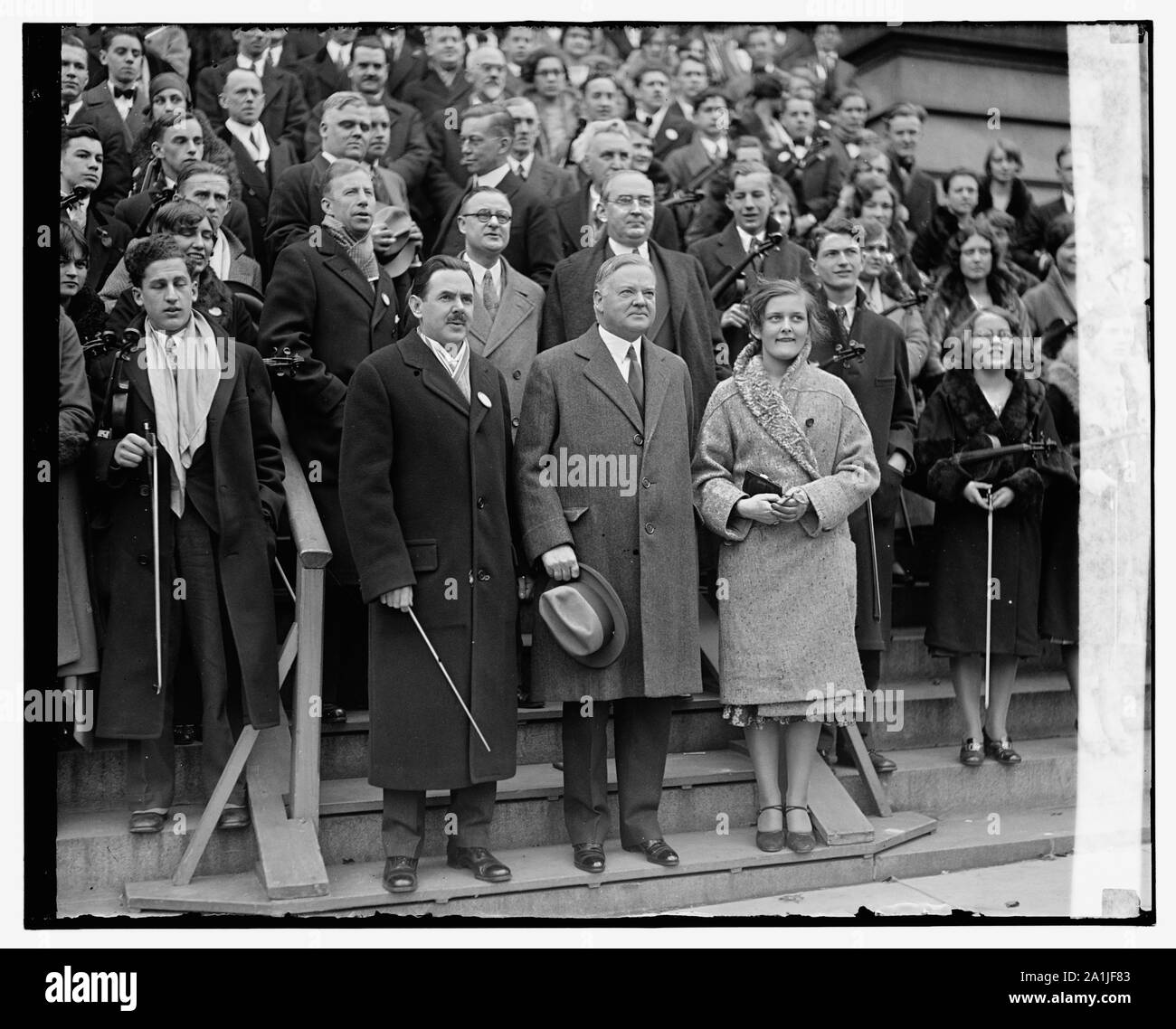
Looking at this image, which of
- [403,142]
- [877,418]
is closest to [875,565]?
[877,418]

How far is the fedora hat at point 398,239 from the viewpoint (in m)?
5.95

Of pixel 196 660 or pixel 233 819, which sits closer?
pixel 233 819

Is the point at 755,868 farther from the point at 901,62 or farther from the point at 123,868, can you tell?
the point at 901,62

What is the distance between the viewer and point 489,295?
566 centimetres

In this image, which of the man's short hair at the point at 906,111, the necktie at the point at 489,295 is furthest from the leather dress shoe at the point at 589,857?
the man's short hair at the point at 906,111

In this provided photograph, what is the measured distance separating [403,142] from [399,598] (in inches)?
138

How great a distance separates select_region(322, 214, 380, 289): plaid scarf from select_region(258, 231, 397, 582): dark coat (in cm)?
3

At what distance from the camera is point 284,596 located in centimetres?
559

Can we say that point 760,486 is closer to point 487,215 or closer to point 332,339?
point 487,215

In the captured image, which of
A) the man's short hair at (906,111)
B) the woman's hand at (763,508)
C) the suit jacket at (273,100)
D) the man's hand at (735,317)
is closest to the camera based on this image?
the woman's hand at (763,508)

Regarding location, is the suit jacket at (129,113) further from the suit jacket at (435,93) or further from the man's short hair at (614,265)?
the man's short hair at (614,265)

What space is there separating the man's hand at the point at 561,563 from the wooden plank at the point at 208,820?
1207mm

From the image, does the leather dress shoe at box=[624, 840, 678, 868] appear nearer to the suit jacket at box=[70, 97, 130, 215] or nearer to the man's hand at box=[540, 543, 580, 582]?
the man's hand at box=[540, 543, 580, 582]
